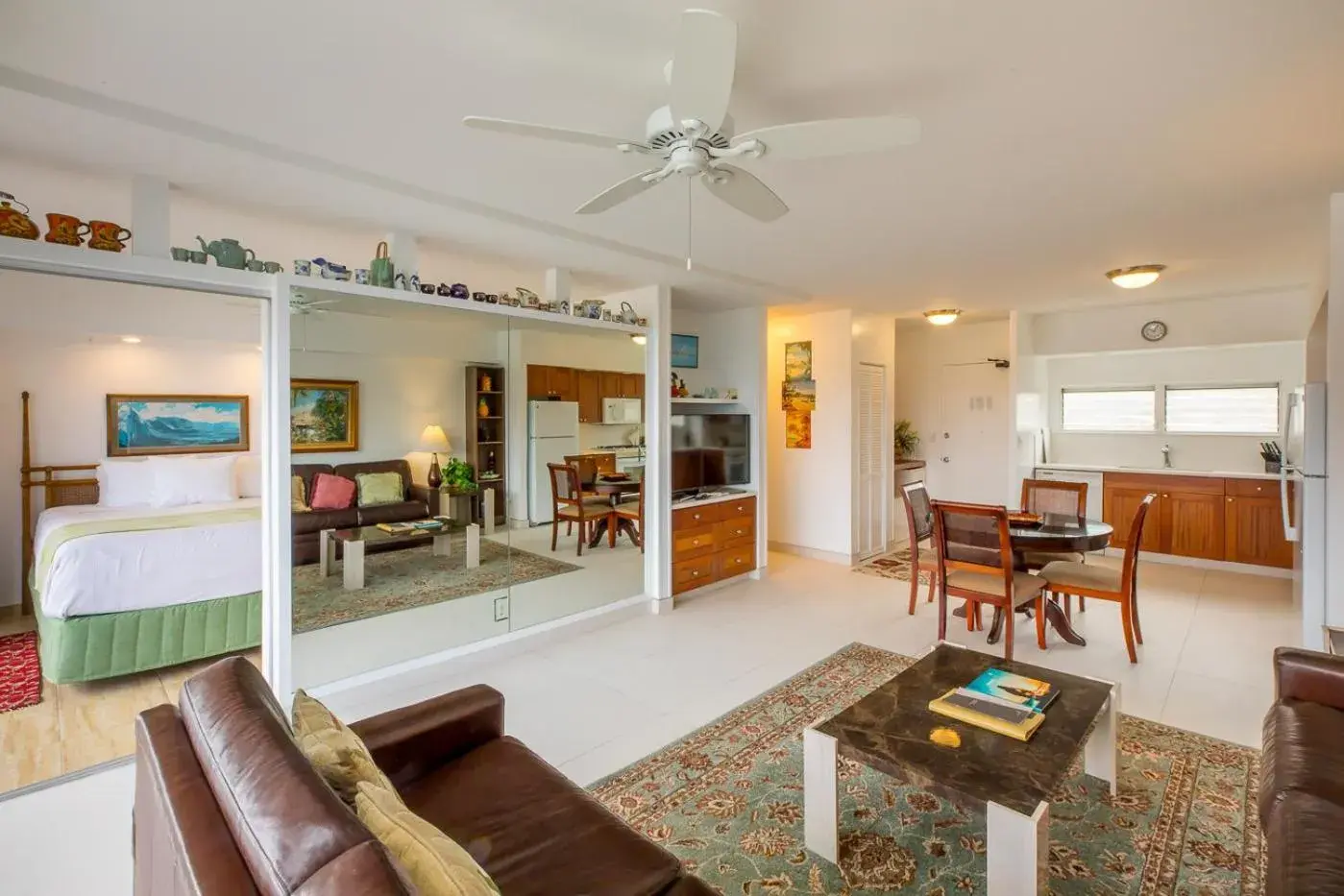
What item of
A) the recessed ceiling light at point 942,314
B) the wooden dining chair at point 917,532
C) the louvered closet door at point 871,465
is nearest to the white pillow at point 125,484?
the wooden dining chair at point 917,532

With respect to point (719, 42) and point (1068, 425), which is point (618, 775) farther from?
point (1068, 425)

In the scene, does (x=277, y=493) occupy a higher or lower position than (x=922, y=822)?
higher

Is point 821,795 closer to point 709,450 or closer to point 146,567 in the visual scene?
point 709,450

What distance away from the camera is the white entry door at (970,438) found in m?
6.70

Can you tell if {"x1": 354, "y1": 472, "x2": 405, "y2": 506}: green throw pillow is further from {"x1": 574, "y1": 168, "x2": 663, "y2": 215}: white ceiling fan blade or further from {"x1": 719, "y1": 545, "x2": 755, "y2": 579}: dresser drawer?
{"x1": 719, "y1": 545, "x2": 755, "y2": 579}: dresser drawer

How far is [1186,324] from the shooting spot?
5.71 meters

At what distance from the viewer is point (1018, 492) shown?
6137mm

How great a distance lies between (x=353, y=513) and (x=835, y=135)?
2.92m

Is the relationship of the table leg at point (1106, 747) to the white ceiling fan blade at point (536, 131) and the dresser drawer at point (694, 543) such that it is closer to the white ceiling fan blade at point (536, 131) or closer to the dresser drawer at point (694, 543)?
the white ceiling fan blade at point (536, 131)

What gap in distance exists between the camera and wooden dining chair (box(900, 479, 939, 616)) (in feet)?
13.9

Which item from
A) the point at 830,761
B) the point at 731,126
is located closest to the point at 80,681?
the point at 830,761

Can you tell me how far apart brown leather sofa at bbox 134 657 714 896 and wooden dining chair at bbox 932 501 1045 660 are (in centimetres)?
288

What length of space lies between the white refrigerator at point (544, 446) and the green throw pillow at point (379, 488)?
78cm

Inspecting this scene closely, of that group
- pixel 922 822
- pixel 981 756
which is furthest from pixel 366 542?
pixel 981 756
